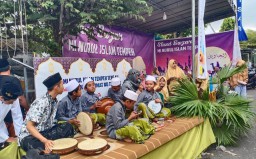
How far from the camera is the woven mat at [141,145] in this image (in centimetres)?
279

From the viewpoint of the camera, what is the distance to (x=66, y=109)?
392cm

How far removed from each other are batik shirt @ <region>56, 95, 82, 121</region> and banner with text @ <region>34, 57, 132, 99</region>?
56 centimetres

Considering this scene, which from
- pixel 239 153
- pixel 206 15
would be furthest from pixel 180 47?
pixel 239 153

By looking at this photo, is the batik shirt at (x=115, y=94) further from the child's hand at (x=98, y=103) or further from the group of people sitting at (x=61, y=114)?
the child's hand at (x=98, y=103)

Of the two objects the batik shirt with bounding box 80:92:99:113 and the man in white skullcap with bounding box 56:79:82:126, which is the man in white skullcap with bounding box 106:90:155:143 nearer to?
the man in white skullcap with bounding box 56:79:82:126

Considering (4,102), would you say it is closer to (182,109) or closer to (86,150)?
(86,150)

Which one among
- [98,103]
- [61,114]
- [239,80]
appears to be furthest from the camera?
[239,80]

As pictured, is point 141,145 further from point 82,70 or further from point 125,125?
point 82,70

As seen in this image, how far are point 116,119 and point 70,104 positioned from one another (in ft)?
3.36

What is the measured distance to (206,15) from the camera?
29.0 ft

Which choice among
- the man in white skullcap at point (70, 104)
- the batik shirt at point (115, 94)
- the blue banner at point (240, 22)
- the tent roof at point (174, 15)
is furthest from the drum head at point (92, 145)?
the blue banner at point (240, 22)

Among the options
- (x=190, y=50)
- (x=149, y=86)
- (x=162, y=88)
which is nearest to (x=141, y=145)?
(x=149, y=86)

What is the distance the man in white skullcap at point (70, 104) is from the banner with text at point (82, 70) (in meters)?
0.58

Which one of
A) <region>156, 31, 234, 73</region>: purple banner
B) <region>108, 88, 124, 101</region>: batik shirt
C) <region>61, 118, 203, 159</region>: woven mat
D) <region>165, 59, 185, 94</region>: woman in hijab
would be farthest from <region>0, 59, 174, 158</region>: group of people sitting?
<region>156, 31, 234, 73</region>: purple banner
